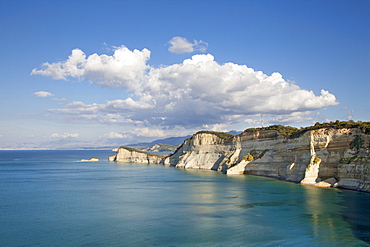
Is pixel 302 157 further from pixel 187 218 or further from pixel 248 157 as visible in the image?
pixel 187 218

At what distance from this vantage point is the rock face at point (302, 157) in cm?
5400

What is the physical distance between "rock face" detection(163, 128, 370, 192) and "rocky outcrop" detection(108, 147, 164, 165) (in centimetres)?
4090

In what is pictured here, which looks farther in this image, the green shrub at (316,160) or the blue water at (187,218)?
the green shrub at (316,160)

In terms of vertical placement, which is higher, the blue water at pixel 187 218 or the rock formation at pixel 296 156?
the rock formation at pixel 296 156

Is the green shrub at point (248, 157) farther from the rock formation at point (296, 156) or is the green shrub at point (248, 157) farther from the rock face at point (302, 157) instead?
the rock face at point (302, 157)

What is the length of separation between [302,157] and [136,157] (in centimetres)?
10398

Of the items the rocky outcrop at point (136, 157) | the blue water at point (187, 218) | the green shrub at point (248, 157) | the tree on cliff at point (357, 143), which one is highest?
the tree on cliff at point (357, 143)

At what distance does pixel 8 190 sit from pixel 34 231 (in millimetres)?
33342

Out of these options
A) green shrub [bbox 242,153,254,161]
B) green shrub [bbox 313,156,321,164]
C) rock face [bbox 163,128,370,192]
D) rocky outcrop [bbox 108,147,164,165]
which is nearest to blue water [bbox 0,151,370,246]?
rock face [bbox 163,128,370,192]

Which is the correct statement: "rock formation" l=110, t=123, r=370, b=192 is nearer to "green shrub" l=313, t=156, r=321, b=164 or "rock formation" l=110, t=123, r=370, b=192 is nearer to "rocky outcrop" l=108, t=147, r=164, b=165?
"green shrub" l=313, t=156, r=321, b=164

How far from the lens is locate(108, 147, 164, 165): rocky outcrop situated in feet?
487

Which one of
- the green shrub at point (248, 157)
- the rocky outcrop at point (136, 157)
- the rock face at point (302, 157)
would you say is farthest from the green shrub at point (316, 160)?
the rocky outcrop at point (136, 157)

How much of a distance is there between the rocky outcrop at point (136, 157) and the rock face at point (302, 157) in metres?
40.9

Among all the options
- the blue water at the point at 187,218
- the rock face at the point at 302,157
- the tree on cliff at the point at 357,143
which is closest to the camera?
the blue water at the point at 187,218
